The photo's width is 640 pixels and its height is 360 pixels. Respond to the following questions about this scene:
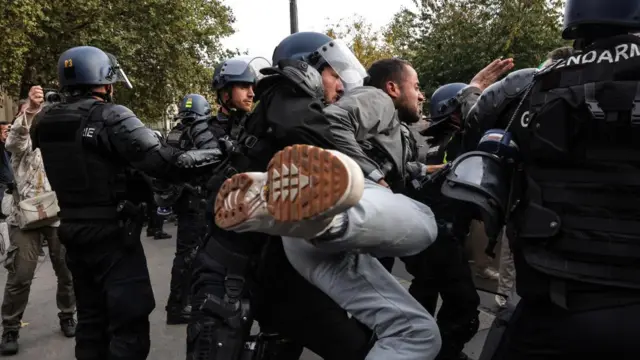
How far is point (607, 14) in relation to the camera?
1713mm

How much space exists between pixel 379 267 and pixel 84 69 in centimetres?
226

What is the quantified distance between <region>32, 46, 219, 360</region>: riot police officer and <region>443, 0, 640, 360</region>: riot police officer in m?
A: 1.84

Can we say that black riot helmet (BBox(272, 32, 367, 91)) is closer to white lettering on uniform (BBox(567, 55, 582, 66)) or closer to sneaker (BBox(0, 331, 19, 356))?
white lettering on uniform (BBox(567, 55, 582, 66))

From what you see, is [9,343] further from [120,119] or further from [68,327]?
[120,119]

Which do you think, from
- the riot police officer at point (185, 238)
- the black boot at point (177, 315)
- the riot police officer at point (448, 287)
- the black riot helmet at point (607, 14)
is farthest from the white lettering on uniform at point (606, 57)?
the black boot at point (177, 315)

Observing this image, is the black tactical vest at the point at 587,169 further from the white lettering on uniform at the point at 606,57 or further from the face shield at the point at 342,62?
the face shield at the point at 342,62

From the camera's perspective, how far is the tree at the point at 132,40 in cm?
1477

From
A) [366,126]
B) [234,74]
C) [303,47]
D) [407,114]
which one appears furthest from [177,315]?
[366,126]

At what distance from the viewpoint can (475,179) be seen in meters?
1.90

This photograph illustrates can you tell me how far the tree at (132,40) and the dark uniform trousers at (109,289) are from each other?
1250 cm

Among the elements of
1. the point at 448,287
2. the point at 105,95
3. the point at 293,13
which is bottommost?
the point at 448,287

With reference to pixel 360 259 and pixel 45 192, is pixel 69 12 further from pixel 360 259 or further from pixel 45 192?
pixel 360 259

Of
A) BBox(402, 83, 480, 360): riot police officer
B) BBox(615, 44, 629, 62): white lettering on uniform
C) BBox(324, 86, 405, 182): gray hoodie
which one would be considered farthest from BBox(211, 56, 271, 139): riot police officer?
BBox(615, 44, 629, 62): white lettering on uniform

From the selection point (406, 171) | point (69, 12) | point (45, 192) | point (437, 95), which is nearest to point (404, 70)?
point (406, 171)
